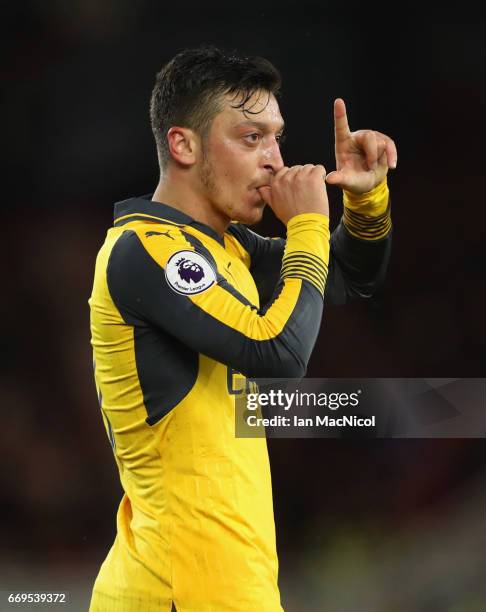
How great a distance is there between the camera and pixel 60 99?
4.15 metres

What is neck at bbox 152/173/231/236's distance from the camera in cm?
192

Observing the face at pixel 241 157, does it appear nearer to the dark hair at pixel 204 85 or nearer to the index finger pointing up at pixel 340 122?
the dark hair at pixel 204 85

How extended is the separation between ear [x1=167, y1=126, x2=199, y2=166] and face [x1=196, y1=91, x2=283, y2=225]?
26 mm

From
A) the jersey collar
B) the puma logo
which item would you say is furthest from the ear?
the puma logo

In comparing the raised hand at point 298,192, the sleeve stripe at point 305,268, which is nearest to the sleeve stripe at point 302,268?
the sleeve stripe at point 305,268

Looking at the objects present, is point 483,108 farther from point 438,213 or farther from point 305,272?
point 305,272

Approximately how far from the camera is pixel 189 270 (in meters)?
1.70

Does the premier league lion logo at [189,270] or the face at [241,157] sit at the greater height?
the face at [241,157]

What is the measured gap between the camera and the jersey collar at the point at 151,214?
6.06 ft

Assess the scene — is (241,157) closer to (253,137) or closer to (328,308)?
(253,137)

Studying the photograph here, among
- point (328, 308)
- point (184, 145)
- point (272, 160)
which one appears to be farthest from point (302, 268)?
point (328, 308)

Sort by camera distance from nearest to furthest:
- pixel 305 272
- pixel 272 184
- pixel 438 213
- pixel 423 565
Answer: pixel 305 272, pixel 272 184, pixel 423 565, pixel 438 213

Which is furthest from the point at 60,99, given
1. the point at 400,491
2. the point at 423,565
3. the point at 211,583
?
the point at 211,583

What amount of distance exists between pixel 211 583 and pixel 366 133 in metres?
1.03
